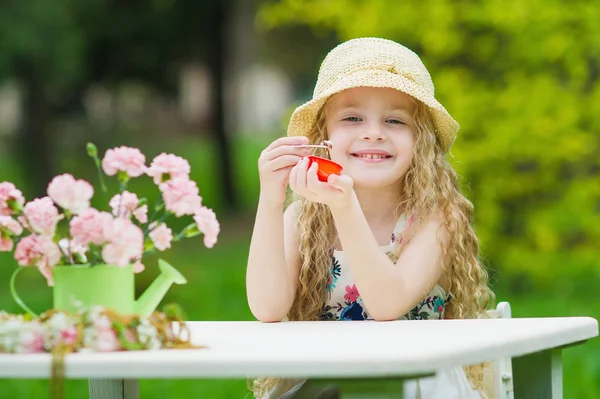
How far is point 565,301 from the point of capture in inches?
290

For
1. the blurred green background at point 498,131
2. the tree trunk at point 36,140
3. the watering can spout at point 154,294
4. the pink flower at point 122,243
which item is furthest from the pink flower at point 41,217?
the tree trunk at point 36,140

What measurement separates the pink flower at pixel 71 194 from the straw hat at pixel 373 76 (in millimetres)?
1012

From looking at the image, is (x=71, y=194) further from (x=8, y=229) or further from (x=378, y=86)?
(x=378, y=86)

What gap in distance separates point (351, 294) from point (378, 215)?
0.77 feet

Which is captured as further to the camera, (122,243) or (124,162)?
(124,162)

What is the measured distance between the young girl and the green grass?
0.45 metres

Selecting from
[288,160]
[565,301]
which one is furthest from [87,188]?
[565,301]

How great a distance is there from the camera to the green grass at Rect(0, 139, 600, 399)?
5.34 m

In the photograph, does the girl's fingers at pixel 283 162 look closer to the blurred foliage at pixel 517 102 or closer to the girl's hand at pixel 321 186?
the girl's hand at pixel 321 186

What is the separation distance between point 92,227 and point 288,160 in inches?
26.0

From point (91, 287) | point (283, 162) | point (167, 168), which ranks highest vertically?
point (283, 162)

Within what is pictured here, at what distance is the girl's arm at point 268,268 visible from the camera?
8.67 ft

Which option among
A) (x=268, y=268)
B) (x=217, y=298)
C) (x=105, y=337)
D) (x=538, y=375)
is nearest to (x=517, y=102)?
(x=217, y=298)

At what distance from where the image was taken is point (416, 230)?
9.43 ft
